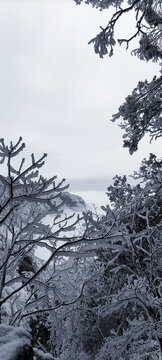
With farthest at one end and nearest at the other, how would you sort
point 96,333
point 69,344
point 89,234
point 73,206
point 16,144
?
point 73,206 → point 96,333 → point 69,344 → point 89,234 → point 16,144

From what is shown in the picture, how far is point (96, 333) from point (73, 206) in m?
101

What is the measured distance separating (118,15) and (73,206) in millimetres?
109895

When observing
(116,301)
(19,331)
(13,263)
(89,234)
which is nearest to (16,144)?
(89,234)

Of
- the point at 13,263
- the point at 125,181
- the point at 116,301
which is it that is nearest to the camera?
the point at 13,263

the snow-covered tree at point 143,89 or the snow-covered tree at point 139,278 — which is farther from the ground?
the snow-covered tree at point 143,89

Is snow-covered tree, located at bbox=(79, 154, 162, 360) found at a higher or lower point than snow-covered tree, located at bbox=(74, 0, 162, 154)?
lower

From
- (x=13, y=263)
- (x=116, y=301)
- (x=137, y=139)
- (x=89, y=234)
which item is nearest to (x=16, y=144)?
(x=89, y=234)

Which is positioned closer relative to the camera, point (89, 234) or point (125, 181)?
point (89, 234)

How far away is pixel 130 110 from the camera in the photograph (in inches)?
303

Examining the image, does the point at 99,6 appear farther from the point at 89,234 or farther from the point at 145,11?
the point at 89,234

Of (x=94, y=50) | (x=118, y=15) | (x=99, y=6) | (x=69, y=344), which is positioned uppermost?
(x=99, y=6)

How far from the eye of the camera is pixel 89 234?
4457 millimetres

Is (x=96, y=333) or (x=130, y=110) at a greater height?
(x=130, y=110)

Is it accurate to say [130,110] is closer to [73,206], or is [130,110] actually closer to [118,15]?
[118,15]
